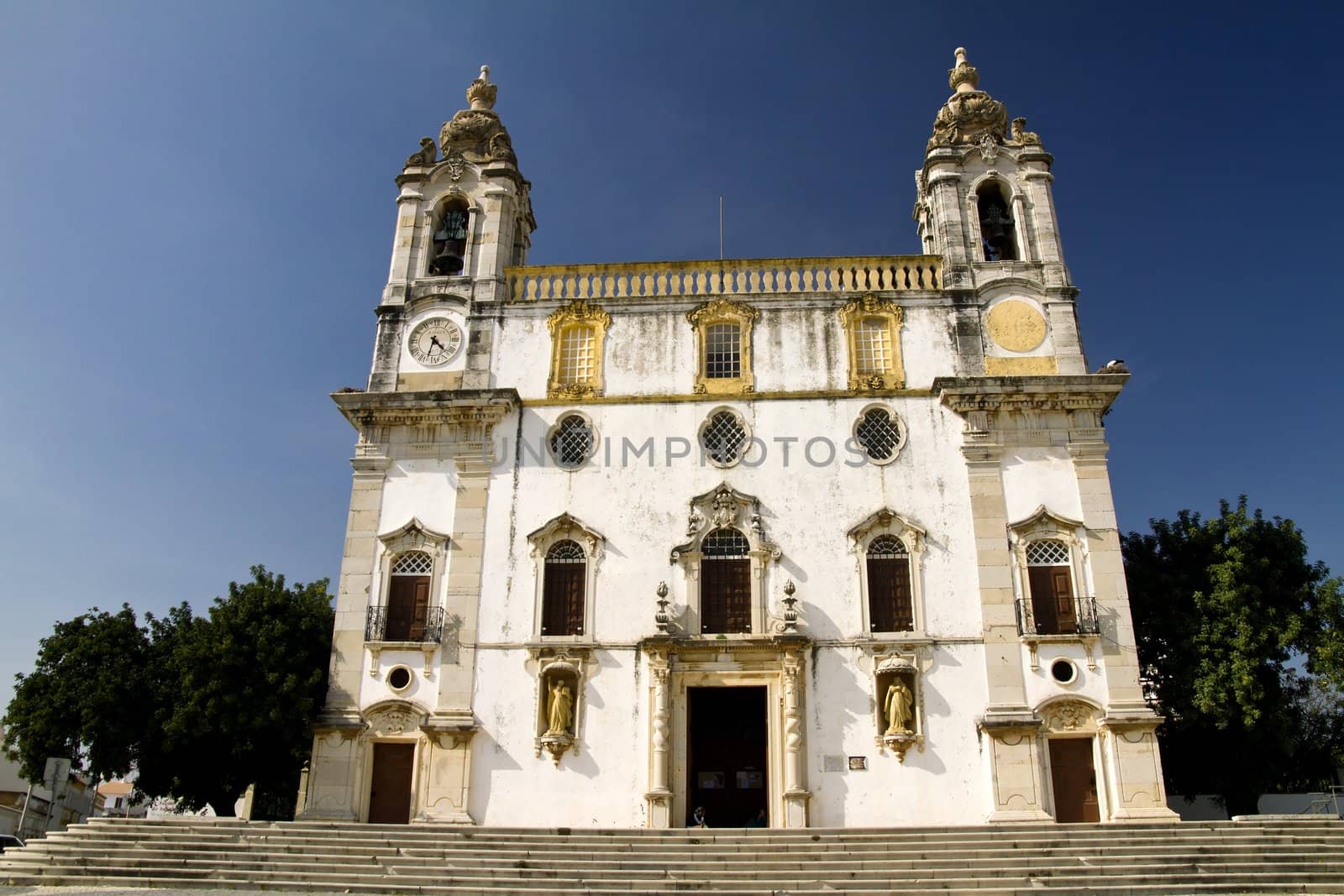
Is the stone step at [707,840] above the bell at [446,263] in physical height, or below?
below

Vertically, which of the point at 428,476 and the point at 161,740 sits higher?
the point at 428,476

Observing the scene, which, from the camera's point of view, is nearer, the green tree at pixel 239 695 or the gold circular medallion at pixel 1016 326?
the green tree at pixel 239 695

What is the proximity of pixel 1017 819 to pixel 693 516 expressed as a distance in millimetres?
7808

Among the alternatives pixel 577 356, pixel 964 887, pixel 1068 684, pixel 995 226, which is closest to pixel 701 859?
pixel 964 887

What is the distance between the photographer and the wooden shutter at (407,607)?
1916 centimetres

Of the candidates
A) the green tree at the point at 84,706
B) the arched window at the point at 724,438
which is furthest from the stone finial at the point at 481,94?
the green tree at the point at 84,706

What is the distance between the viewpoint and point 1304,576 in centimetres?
2111

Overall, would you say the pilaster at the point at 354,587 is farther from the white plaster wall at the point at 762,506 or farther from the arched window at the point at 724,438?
the arched window at the point at 724,438

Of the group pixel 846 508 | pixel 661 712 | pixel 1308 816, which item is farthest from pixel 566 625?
pixel 1308 816

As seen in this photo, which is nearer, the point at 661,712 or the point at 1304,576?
the point at 661,712

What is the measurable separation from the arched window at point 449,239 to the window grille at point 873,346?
353 inches

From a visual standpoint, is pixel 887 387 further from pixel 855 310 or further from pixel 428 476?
pixel 428 476

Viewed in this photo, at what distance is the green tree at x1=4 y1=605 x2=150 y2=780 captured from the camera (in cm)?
2052

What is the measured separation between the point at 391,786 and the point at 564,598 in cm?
459
